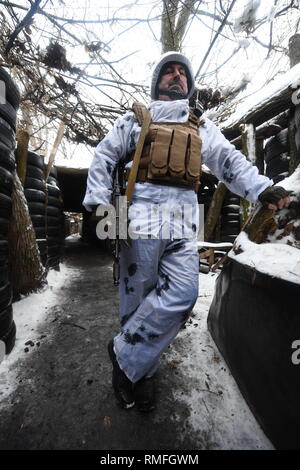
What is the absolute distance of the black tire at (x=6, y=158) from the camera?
1743mm

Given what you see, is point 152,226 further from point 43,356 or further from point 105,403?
point 43,356

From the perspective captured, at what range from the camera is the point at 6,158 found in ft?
5.90

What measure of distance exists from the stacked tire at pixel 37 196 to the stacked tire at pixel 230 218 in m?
4.83

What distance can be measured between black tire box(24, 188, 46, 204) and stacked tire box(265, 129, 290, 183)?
413 cm

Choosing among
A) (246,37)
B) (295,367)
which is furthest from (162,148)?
(246,37)

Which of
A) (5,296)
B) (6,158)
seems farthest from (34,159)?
(5,296)

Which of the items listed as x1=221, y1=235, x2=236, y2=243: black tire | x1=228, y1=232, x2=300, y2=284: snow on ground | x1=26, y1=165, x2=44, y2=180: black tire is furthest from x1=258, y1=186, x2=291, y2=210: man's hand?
x1=221, y1=235, x2=236, y2=243: black tire

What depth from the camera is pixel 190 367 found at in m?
1.73

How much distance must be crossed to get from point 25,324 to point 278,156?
16.6 ft

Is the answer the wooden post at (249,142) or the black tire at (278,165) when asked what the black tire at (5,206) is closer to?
the wooden post at (249,142)

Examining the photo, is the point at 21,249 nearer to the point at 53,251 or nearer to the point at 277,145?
the point at 53,251

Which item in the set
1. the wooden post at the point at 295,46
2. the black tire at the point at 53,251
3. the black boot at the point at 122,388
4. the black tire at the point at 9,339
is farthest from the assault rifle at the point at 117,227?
the wooden post at the point at 295,46

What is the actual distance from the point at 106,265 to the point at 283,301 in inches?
192

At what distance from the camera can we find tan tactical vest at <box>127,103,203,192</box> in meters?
1.47
